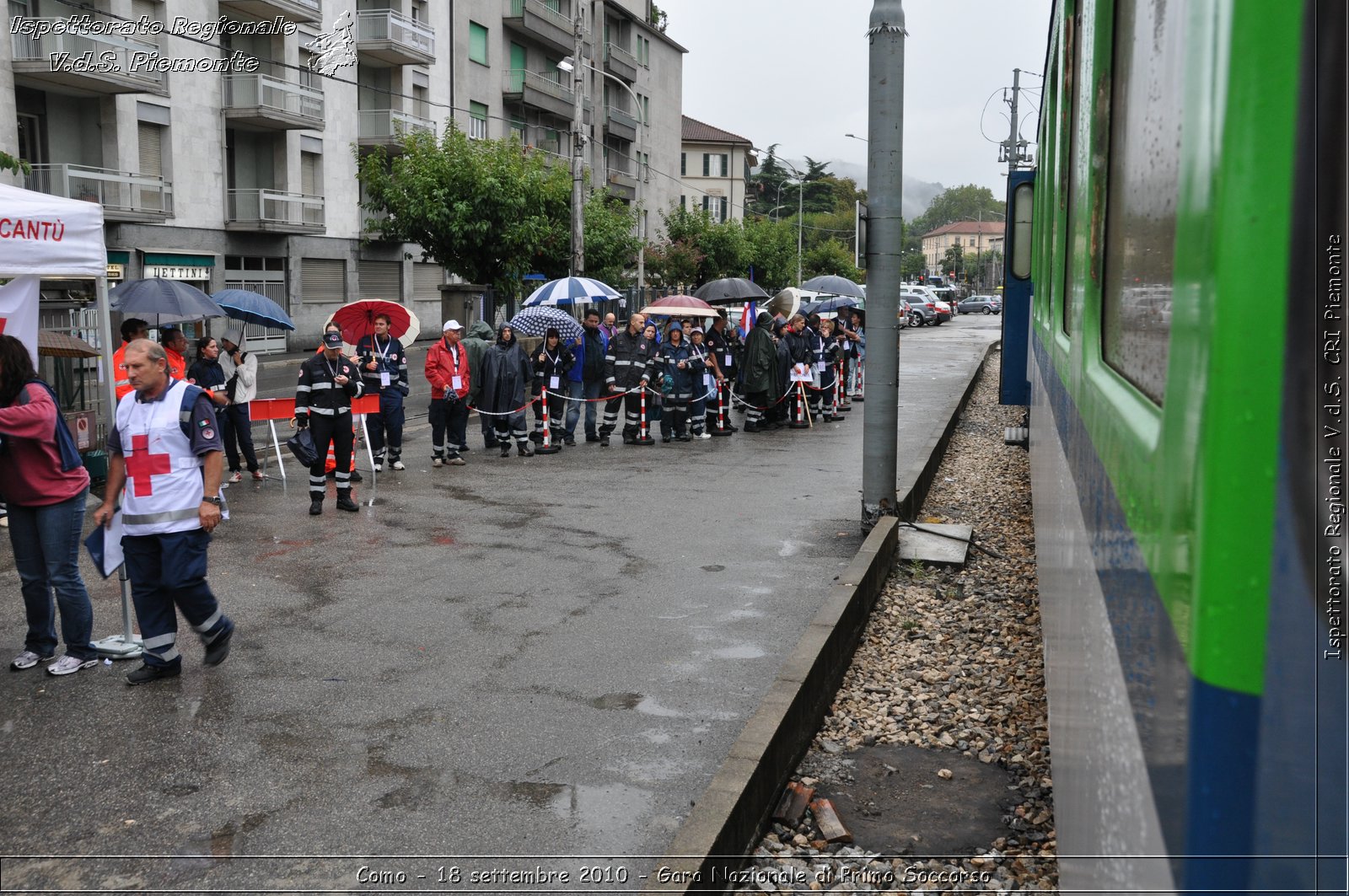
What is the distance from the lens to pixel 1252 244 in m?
0.97

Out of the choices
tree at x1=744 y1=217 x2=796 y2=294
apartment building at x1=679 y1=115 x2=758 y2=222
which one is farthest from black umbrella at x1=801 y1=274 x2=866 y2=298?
apartment building at x1=679 y1=115 x2=758 y2=222

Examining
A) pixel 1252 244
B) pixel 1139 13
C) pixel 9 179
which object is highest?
pixel 9 179

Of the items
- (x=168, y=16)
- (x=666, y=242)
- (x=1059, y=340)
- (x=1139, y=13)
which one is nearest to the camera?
(x=1139, y=13)

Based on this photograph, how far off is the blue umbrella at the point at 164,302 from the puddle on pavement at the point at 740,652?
831cm

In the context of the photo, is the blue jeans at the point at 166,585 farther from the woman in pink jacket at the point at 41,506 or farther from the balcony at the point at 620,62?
the balcony at the point at 620,62

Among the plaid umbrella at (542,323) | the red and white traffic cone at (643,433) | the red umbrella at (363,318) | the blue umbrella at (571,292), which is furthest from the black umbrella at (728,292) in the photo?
the red umbrella at (363,318)

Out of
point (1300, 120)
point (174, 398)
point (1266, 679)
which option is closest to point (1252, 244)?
point (1300, 120)

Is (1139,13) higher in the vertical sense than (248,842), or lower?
higher

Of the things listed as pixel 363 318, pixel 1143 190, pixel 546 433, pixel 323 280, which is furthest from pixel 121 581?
pixel 323 280

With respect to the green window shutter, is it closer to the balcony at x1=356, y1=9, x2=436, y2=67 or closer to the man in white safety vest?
the balcony at x1=356, y1=9, x2=436, y2=67

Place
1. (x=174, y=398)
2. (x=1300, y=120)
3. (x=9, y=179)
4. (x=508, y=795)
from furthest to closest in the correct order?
(x=9, y=179) < (x=174, y=398) < (x=508, y=795) < (x=1300, y=120)

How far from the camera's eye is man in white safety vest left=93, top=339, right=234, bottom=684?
636cm

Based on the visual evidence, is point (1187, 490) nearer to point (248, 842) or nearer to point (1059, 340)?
point (1059, 340)

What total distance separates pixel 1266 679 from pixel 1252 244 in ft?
1.16
